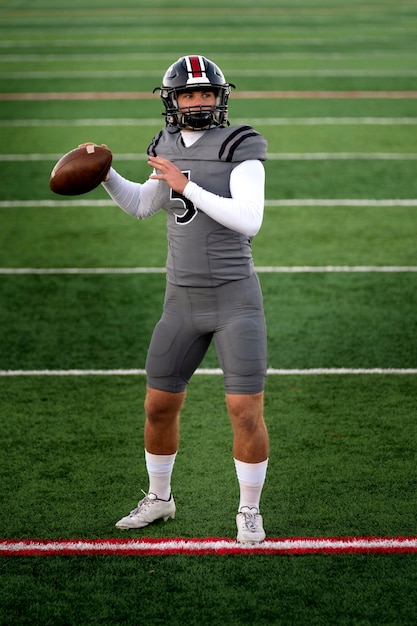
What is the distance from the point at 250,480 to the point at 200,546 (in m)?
0.30

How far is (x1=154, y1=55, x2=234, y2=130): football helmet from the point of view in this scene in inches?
149

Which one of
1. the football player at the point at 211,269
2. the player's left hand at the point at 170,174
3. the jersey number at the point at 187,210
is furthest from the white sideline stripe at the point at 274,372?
the player's left hand at the point at 170,174

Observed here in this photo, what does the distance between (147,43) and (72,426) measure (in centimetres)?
1439

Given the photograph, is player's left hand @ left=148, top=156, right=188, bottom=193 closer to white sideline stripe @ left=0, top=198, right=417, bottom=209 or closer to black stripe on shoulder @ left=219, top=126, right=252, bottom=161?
black stripe on shoulder @ left=219, top=126, right=252, bottom=161

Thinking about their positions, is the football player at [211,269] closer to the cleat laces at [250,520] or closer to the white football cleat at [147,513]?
the cleat laces at [250,520]

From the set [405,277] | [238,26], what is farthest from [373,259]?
[238,26]

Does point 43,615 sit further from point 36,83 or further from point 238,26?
point 238,26

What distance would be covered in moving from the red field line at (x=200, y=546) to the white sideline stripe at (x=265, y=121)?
8.49 metres

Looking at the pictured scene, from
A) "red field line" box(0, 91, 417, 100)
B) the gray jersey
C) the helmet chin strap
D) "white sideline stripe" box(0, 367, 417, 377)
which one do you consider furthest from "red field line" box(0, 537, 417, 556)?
"red field line" box(0, 91, 417, 100)

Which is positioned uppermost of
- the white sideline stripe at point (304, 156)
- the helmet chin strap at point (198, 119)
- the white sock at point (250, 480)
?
the white sideline stripe at point (304, 156)

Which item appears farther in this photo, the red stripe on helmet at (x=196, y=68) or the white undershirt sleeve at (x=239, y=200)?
the red stripe on helmet at (x=196, y=68)

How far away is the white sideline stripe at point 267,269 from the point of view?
7.38 meters

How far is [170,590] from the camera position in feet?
11.9

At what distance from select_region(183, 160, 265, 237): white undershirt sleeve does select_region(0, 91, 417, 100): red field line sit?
9960mm
